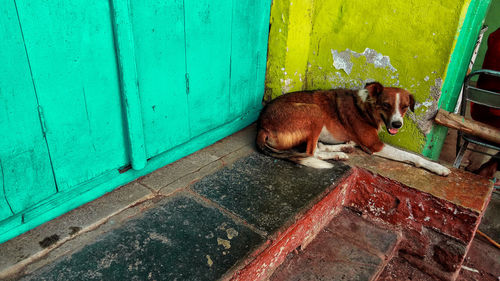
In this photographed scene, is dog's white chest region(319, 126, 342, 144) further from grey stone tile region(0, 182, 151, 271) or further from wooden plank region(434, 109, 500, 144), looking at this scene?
grey stone tile region(0, 182, 151, 271)

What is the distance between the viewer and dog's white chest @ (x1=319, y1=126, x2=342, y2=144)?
125 inches

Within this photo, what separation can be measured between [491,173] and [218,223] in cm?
309

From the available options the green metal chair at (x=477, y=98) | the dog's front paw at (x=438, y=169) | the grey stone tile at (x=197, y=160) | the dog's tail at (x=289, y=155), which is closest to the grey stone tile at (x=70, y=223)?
the grey stone tile at (x=197, y=160)

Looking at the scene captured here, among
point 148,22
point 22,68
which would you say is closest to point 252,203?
point 148,22

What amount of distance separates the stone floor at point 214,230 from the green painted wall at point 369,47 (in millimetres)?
706

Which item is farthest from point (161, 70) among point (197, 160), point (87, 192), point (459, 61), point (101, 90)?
point (459, 61)

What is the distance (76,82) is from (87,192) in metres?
0.77

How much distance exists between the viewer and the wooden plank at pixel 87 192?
1973 millimetres

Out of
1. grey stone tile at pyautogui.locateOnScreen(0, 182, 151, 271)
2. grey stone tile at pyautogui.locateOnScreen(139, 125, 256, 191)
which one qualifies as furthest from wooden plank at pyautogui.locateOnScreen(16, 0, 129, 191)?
grey stone tile at pyautogui.locateOnScreen(139, 125, 256, 191)

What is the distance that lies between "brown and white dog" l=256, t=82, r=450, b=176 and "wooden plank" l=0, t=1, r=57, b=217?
5.70 feet

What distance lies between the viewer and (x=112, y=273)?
182cm

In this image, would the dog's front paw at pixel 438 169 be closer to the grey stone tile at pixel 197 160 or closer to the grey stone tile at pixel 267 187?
the grey stone tile at pixel 267 187

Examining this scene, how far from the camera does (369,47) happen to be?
3143 millimetres

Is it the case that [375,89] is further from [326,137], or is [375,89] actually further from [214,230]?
[214,230]
